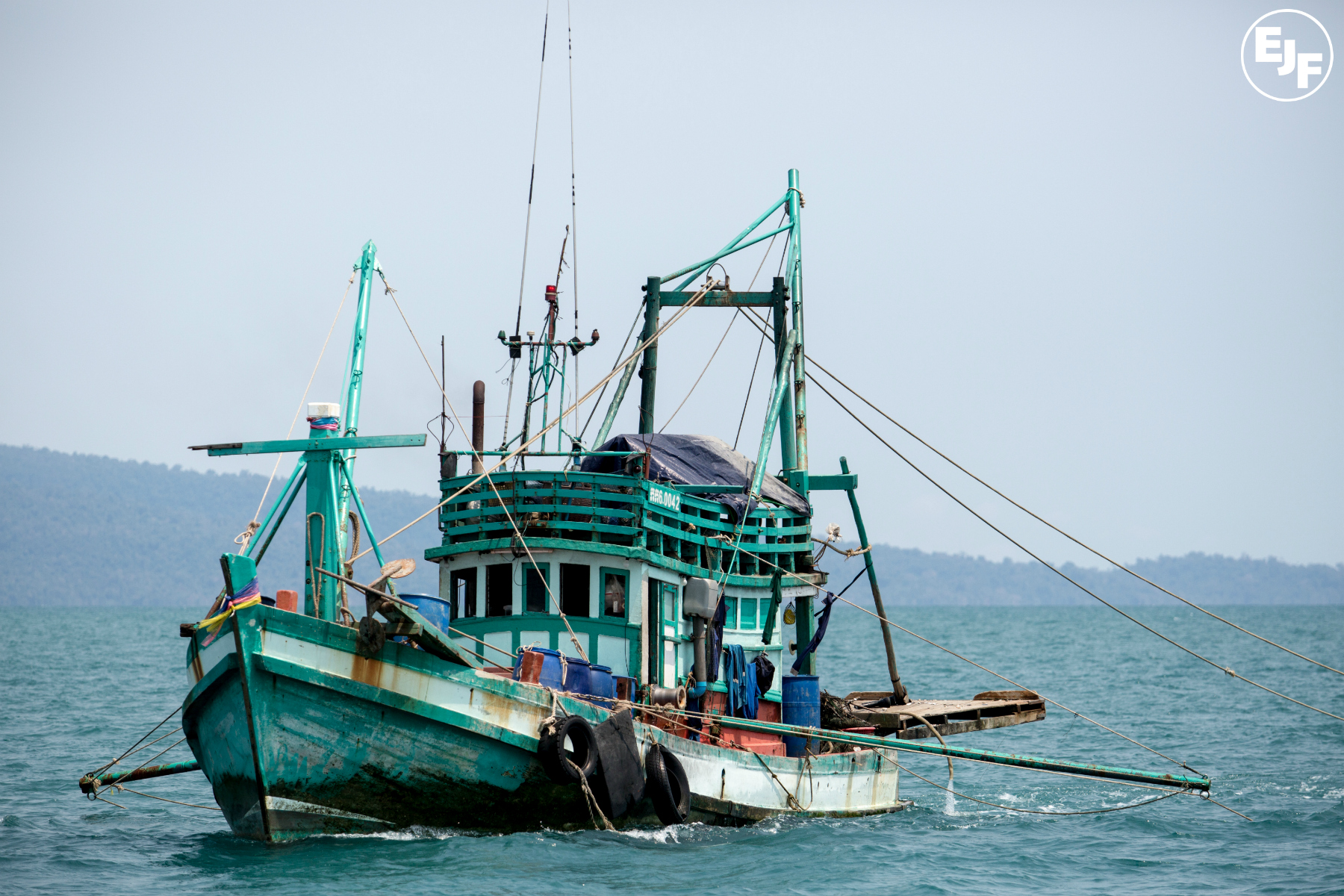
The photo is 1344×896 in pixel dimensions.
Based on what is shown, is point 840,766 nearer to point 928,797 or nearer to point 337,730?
point 928,797

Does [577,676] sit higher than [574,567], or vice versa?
[574,567]

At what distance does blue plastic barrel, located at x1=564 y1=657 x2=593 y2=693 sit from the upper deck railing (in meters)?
1.75

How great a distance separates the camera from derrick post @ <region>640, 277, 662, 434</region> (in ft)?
88.1

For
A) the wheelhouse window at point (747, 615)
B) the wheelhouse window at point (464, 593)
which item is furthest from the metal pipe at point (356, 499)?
the wheelhouse window at point (747, 615)

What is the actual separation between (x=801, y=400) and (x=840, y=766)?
678 centimetres

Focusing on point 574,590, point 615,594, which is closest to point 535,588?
point 574,590

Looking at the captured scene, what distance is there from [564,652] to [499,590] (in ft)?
4.48

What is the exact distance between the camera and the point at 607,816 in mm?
18484

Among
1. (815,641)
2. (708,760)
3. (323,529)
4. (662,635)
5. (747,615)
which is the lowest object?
(708,760)

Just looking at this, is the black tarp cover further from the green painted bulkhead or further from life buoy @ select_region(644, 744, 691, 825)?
life buoy @ select_region(644, 744, 691, 825)

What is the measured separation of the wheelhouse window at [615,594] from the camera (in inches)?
813

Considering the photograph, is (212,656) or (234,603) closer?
(234,603)

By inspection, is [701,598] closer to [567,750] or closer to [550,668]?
[550,668]

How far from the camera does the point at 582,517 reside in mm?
20750
